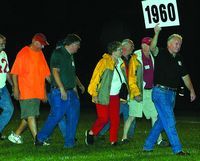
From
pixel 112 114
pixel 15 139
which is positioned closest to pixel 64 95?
pixel 112 114

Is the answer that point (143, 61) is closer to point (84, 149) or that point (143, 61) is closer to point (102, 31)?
point (84, 149)

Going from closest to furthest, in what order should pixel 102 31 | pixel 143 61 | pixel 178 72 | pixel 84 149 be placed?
1. pixel 178 72
2. pixel 84 149
3. pixel 143 61
4. pixel 102 31

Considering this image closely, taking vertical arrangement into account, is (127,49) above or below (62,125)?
above

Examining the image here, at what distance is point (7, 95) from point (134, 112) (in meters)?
2.52

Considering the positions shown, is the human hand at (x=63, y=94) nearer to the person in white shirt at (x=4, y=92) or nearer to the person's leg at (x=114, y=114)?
the person's leg at (x=114, y=114)

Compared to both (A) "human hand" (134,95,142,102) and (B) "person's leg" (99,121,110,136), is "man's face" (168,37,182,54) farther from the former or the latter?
(B) "person's leg" (99,121,110,136)

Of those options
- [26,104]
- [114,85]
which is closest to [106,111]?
[114,85]

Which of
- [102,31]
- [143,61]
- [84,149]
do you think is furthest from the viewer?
[102,31]

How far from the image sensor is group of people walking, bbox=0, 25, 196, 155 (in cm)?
1425

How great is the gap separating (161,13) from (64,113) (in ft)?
8.22

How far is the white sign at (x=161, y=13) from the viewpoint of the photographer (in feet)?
47.6

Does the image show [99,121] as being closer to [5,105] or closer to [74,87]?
[74,87]

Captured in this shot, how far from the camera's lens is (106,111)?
14.9 meters

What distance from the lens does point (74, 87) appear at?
14.5 meters
